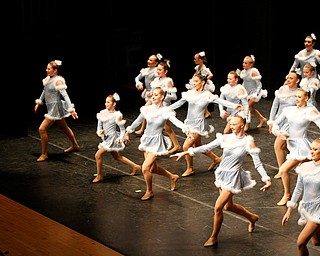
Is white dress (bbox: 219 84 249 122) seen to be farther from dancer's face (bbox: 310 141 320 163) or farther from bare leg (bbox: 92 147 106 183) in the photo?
dancer's face (bbox: 310 141 320 163)

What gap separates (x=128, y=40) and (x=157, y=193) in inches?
236

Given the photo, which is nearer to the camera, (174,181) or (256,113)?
(174,181)

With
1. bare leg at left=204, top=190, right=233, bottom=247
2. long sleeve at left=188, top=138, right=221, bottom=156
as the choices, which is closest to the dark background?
long sleeve at left=188, top=138, right=221, bottom=156

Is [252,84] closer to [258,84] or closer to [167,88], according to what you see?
[258,84]

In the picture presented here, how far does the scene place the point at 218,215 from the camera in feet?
32.5

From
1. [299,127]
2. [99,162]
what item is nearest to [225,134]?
[299,127]

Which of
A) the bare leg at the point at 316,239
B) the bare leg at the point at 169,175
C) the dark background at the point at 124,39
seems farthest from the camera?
the dark background at the point at 124,39

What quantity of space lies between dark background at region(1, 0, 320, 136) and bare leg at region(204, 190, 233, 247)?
604 centimetres

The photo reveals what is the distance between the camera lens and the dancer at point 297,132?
1105cm

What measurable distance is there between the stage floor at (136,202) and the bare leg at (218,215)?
0.08 meters

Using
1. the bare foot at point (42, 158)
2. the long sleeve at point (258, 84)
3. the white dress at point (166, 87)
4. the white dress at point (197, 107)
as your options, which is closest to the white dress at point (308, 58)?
the long sleeve at point (258, 84)

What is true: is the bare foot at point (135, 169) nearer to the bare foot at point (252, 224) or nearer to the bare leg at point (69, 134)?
the bare leg at point (69, 134)

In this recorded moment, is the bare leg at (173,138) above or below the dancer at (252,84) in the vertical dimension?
below

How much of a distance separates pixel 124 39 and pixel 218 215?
7.84 metres
